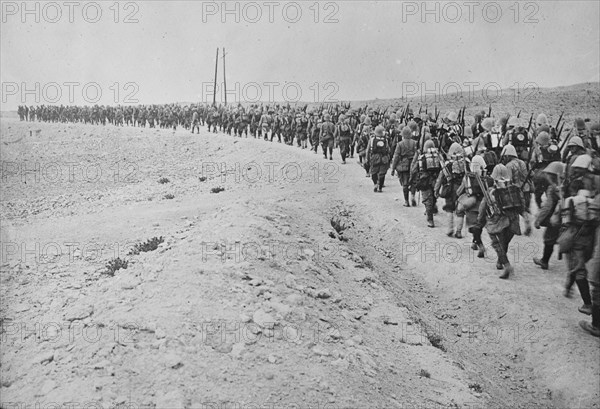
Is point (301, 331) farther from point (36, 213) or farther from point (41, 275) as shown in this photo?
point (36, 213)

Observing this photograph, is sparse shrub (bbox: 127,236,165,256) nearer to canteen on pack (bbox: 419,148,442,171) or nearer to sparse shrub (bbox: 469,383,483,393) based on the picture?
sparse shrub (bbox: 469,383,483,393)

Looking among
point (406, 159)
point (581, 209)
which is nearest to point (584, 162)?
point (581, 209)

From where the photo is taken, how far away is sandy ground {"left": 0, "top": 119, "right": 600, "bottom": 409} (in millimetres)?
4648

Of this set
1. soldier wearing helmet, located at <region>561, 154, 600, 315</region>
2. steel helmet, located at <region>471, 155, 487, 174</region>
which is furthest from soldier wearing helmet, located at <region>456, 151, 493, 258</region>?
soldier wearing helmet, located at <region>561, 154, 600, 315</region>

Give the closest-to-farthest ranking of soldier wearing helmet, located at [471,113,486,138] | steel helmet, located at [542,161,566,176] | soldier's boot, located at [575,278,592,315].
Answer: soldier's boot, located at [575,278,592,315] → steel helmet, located at [542,161,566,176] → soldier wearing helmet, located at [471,113,486,138]

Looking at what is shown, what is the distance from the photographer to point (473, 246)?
9328mm

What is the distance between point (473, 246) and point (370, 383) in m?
5.16

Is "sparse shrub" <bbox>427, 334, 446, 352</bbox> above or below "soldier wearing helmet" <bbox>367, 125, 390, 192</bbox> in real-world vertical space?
below

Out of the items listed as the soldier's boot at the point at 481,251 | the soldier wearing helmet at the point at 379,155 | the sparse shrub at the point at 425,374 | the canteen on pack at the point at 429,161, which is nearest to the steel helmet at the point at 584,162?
the soldier's boot at the point at 481,251

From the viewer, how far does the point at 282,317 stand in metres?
5.66

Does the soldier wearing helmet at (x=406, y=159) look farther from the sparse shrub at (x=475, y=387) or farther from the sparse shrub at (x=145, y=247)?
the sparse shrub at (x=475, y=387)

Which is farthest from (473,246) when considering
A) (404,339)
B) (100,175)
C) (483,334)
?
(100,175)

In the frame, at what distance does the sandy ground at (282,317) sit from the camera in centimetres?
465

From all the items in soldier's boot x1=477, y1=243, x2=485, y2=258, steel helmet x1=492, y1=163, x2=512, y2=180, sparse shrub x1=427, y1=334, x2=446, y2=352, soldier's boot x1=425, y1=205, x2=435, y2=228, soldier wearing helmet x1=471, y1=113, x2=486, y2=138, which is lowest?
sparse shrub x1=427, y1=334, x2=446, y2=352
